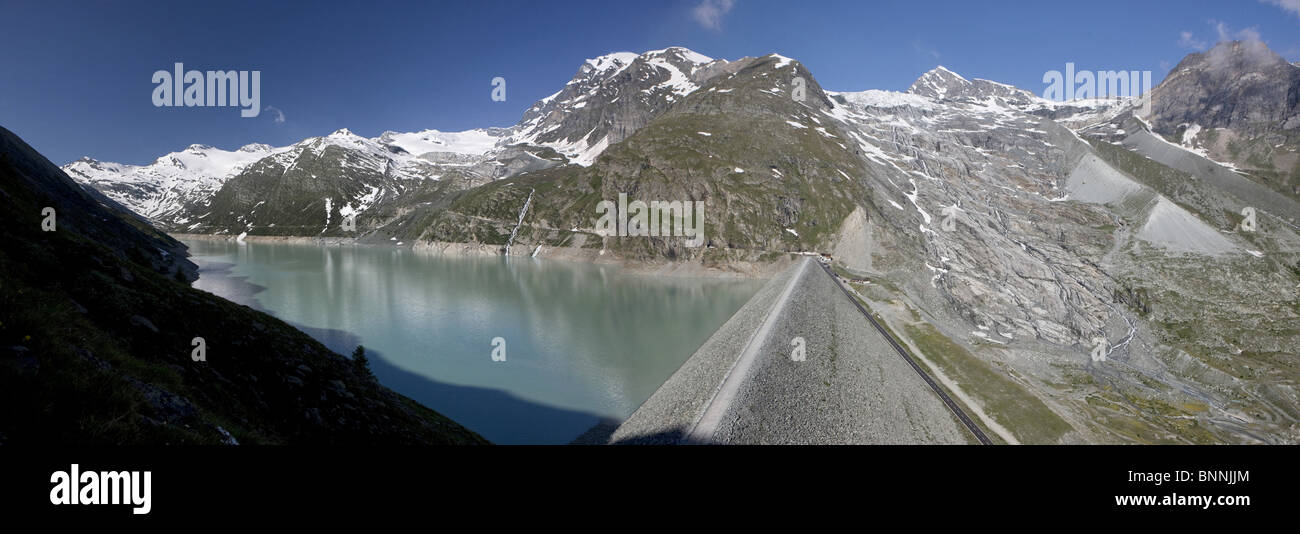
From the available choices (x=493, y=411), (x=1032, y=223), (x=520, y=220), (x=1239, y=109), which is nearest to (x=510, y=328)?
(x=493, y=411)

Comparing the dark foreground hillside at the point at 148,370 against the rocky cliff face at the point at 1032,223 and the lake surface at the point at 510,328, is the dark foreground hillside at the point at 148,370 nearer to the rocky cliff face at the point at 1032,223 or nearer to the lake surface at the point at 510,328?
the lake surface at the point at 510,328

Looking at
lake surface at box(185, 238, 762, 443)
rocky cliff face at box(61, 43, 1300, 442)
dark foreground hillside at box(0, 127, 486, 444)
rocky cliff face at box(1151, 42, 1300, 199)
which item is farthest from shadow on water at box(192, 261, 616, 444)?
rocky cliff face at box(1151, 42, 1300, 199)

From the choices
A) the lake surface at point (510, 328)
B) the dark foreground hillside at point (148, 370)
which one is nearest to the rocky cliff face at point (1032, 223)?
the lake surface at point (510, 328)

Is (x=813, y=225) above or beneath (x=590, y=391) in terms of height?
above

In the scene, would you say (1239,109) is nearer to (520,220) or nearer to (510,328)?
(520,220)

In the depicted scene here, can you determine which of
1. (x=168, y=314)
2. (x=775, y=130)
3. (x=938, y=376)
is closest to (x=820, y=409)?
(x=938, y=376)

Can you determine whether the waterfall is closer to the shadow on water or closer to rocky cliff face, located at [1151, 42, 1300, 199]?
the shadow on water
